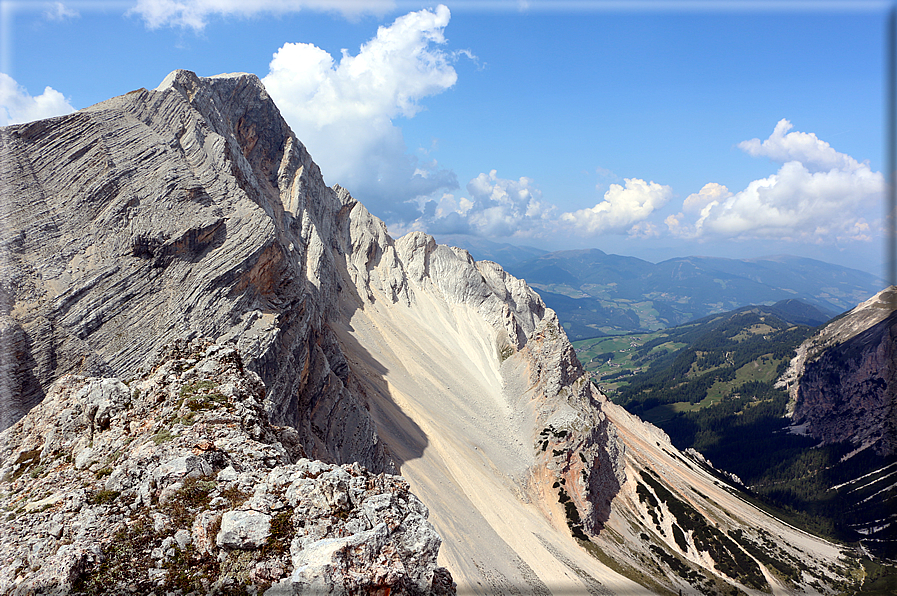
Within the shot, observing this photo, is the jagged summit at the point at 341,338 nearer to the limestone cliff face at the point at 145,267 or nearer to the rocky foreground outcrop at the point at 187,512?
the limestone cliff face at the point at 145,267

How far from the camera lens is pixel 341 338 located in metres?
72.6

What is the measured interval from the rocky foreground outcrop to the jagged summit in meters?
3.82

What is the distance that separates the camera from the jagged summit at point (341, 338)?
91.8ft

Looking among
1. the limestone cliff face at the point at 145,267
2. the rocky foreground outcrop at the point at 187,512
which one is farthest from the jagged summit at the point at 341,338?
the rocky foreground outcrop at the point at 187,512

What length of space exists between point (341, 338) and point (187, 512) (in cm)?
6429

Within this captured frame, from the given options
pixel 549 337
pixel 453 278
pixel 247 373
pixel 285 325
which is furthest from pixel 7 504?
pixel 453 278

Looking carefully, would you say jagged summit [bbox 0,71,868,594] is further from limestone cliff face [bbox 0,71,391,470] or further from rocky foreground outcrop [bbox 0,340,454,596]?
rocky foreground outcrop [bbox 0,340,454,596]

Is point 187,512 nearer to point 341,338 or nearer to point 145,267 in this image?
point 145,267

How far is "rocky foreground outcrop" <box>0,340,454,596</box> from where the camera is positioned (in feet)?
27.0

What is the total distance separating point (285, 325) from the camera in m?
35.1

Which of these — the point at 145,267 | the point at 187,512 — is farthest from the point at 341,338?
the point at 187,512

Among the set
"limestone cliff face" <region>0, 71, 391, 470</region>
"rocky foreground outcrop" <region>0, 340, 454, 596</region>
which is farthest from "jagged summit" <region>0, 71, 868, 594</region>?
"rocky foreground outcrop" <region>0, 340, 454, 596</region>

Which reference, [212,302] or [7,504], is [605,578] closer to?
[212,302]

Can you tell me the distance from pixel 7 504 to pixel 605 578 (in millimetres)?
59430
